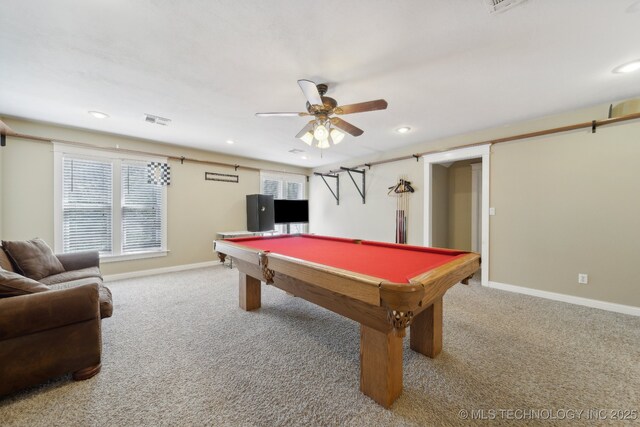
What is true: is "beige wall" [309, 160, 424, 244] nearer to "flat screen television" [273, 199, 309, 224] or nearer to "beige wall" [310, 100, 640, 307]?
"flat screen television" [273, 199, 309, 224]

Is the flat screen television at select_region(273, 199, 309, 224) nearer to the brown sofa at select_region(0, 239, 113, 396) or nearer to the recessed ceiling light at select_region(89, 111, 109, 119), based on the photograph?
the recessed ceiling light at select_region(89, 111, 109, 119)

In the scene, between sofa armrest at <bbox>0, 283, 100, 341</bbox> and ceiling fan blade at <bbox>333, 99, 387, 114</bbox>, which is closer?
sofa armrest at <bbox>0, 283, 100, 341</bbox>

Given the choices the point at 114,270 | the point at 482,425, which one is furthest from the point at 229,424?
the point at 114,270

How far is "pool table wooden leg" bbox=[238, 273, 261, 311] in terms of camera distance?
2730 mm

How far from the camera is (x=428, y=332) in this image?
6.15 feet

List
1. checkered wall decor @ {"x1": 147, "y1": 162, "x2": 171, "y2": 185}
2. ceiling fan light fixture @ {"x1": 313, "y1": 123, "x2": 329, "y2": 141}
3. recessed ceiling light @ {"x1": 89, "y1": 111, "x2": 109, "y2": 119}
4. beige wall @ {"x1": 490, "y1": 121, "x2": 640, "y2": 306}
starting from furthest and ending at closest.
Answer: checkered wall decor @ {"x1": 147, "y1": 162, "x2": 171, "y2": 185}
recessed ceiling light @ {"x1": 89, "y1": 111, "x2": 109, "y2": 119}
beige wall @ {"x1": 490, "y1": 121, "x2": 640, "y2": 306}
ceiling fan light fixture @ {"x1": 313, "y1": 123, "x2": 329, "y2": 141}

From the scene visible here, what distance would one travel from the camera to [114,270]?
3.85 meters

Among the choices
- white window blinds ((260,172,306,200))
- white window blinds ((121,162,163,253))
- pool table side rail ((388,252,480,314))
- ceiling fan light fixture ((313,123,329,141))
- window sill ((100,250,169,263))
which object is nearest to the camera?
pool table side rail ((388,252,480,314))

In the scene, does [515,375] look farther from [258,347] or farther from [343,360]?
[258,347]

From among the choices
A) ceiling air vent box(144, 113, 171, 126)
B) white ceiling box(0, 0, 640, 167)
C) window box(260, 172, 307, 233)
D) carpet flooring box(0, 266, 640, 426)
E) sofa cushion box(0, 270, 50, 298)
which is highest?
ceiling air vent box(144, 113, 171, 126)

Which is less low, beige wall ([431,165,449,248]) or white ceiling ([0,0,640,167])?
white ceiling ([0,0,640,167])

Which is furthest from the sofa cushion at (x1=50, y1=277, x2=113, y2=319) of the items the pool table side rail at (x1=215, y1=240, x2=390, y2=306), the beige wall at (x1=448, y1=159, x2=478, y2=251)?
the beige wall at (x1=448, y1=159, x2=478, y2=251)

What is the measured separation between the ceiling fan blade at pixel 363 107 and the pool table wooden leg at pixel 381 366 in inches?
64.5

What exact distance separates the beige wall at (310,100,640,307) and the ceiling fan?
2.52m
